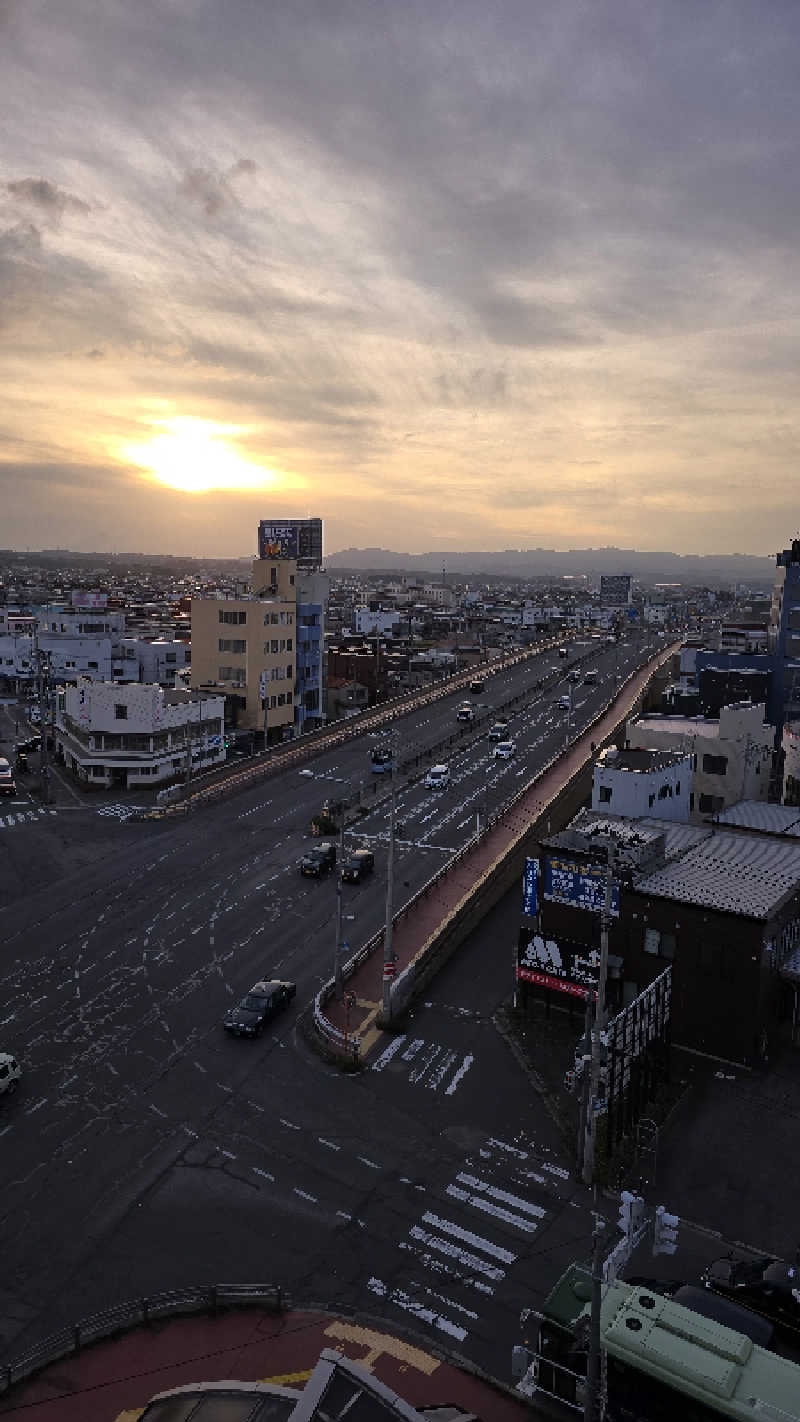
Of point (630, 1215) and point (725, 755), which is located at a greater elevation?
point (725, 755)

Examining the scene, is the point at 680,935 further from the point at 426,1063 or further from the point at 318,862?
the point at 318,862

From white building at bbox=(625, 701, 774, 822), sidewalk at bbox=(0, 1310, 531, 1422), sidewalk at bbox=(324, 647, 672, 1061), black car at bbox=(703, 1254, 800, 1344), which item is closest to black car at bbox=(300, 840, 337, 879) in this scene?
sidewalk at bbox=(324, 647, 672, 1061)

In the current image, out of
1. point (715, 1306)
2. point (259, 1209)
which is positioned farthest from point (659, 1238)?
point (259, 1209)

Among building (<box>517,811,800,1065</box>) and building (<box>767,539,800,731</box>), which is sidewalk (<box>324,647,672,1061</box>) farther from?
building (<box>767,539,800,731</box>)

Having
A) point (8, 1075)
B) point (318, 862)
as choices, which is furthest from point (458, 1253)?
point (318, 862)

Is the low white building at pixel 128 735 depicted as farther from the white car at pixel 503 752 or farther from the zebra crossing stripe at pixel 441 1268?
the zebra crossing stripe at pixel 441 1268

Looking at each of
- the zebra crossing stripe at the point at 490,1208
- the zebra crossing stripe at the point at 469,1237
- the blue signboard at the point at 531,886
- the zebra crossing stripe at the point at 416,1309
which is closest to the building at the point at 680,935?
the blue signboard at the point at 531,886
